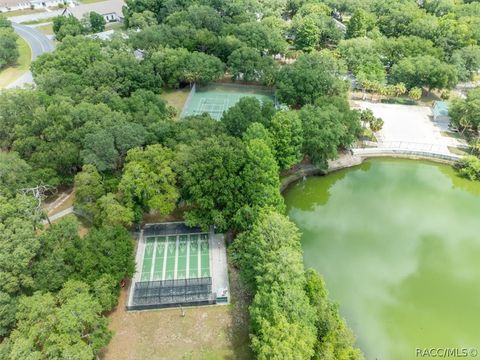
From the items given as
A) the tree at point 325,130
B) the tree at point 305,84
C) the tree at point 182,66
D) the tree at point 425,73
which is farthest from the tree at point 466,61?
the tree at point 182,66

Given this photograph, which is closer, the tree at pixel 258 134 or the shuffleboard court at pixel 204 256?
the shuffleboard court at pixel 204 256

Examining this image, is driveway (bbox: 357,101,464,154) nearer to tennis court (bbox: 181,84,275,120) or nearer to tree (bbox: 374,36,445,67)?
tree (bbox: 374,36,445,67)

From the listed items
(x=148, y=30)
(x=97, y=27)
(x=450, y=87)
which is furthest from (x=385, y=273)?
(x=97, y=27)

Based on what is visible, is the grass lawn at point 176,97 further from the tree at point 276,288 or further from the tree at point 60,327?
the tree at point 60,327

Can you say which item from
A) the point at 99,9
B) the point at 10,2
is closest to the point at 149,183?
the point at 99,9

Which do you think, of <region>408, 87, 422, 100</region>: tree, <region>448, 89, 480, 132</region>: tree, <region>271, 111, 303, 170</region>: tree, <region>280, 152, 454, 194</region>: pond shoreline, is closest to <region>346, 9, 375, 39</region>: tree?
<region>408, 87, 422, 100</region>: tree

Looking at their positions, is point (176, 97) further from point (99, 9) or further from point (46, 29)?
point (99, 9)
